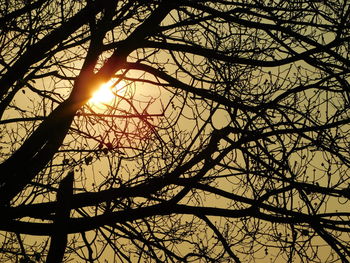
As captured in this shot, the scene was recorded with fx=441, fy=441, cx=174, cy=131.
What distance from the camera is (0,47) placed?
516 centimetres

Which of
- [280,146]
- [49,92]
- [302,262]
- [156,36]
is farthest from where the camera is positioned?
[49,92]

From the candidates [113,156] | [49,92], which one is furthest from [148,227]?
[49,92]

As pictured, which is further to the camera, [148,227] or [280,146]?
[148,227]

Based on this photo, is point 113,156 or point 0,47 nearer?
point 0,47

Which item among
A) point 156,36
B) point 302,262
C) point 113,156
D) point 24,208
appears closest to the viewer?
point 24,208

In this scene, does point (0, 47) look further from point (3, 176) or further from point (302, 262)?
point (302, 262)

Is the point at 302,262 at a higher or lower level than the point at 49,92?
lower

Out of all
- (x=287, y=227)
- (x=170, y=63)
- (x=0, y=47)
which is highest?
(x=170, y=63)

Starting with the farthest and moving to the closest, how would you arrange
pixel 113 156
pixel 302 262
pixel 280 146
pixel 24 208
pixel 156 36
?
pixel 156 36, pixel 113 156, pixel 280 146, pixel 302 262, pixel 24 208

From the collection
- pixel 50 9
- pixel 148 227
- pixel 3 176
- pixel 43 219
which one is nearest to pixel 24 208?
pixel 3 176

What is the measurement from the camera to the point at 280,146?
502 cm

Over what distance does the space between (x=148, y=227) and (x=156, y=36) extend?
2.55 metres

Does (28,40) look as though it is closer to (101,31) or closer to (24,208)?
(101,31)

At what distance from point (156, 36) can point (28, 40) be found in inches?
65.9
